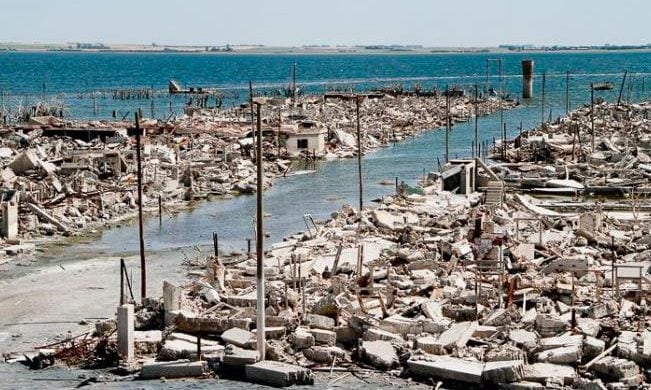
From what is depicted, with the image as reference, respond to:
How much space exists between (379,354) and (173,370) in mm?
3145

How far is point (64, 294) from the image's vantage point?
2275cm

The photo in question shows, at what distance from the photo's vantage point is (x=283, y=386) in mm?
16453

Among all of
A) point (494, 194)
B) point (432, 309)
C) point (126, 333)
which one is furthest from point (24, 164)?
point (432, 309)

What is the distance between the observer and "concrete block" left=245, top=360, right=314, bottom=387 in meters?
16.5

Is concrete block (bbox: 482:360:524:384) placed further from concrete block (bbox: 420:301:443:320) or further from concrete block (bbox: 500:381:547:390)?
concrete block (bbox: 420:301:443:320)

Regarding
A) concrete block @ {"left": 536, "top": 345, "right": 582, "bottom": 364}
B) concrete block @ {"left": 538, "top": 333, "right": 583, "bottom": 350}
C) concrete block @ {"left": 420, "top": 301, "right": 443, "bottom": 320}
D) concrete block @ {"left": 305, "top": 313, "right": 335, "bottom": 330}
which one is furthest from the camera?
concrete block @ {"left": 420, "top": 301, "right": 443, "bottom": 320}

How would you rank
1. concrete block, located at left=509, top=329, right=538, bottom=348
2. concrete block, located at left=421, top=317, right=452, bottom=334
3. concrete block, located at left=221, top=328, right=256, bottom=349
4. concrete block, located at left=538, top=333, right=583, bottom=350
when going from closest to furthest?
concrete block, located at left=538, top=333, right=583, bottom=350 → concrete block, located at left=509, top=329, right=538, bottom=348 → concrete block, located at left=221, top=328, right=256, bottom=349 → concrete block, located at left=421, top=317, right=452, bottom=334

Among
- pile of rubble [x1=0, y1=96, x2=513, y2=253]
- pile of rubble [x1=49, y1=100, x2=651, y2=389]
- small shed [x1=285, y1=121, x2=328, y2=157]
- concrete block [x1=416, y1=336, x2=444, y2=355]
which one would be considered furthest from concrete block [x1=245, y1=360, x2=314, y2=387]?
small shed [x1=285, y1=121, x2=328, y2=157]

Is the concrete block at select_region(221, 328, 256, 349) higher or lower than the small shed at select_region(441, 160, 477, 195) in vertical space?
lower

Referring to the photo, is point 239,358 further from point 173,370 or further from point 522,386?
point 522,386

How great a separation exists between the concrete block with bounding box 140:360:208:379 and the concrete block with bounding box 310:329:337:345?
6.24 ft

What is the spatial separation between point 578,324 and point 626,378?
2081mm

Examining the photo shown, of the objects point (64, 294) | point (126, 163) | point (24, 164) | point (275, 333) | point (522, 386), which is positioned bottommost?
point (64, 294)

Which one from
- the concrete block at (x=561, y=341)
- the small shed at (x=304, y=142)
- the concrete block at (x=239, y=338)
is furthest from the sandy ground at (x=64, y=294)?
the small shed at (x=304, y=142)
